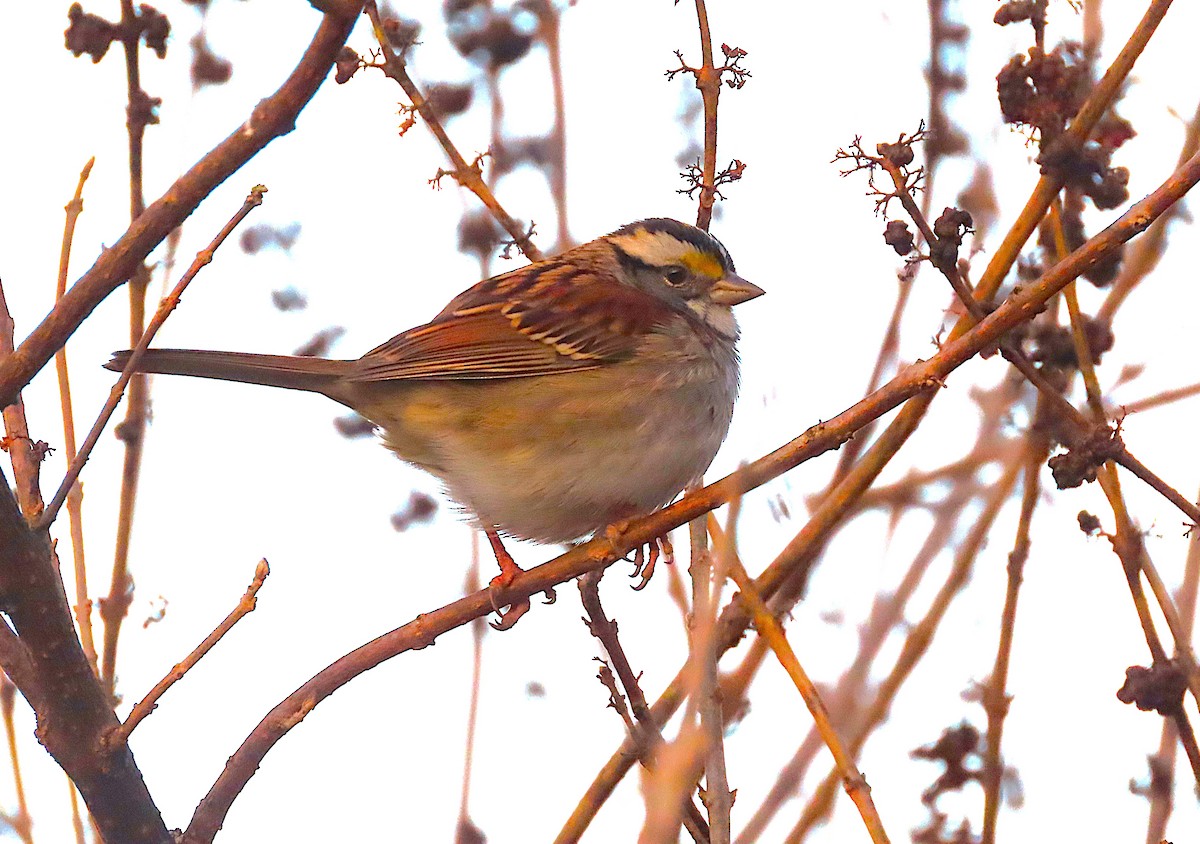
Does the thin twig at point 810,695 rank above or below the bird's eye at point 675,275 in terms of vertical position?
below

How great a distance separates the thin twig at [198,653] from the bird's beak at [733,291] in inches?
80.3

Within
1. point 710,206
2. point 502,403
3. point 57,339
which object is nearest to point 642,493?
point 502,403

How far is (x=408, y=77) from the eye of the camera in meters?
2.97

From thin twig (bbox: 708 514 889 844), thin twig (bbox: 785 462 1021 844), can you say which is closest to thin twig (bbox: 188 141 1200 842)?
thin twig (bbox: 708 514 889 844)

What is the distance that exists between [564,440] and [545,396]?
15 cm

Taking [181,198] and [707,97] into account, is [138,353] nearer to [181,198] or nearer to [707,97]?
[181,198]

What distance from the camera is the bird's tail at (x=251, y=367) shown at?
10.7 feet

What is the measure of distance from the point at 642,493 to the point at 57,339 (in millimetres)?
1714

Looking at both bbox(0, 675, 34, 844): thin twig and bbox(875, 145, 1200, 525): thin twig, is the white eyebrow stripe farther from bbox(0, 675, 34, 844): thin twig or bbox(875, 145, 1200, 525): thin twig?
bbox(0, 675, 34, 844): thin twig

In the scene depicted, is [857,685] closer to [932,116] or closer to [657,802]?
[932,116]

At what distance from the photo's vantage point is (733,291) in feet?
13.0

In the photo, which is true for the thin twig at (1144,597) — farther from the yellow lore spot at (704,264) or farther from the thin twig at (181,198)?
the yellow lore spot at (704,264)

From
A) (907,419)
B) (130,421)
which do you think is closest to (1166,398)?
(907,419)

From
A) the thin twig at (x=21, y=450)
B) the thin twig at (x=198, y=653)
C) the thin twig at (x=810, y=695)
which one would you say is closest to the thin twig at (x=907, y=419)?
the thin twig at (x=810, y=695)
